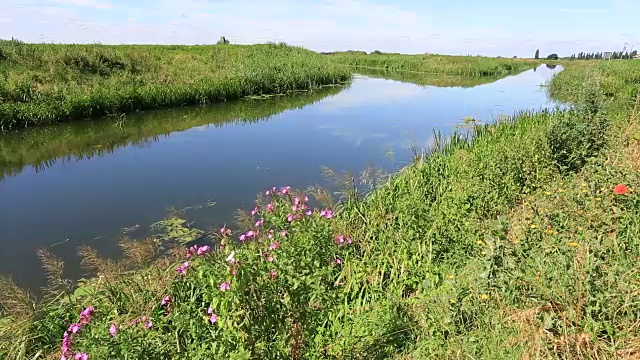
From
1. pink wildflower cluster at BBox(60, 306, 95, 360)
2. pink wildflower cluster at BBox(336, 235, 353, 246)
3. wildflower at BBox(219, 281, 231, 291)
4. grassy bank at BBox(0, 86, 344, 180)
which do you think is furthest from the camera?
grassy bank at BBox(0, 86, 344, 180)

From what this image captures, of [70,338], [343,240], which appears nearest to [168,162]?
[343,240]

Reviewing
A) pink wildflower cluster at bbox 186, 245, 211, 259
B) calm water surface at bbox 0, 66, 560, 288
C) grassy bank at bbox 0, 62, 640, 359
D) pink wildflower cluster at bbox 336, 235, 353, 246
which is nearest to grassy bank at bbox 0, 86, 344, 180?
calm water surface at bbox 0, 66, 560, 288

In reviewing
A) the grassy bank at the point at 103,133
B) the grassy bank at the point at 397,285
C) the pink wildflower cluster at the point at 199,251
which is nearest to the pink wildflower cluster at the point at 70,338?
the grassy bank at the point at 397,285

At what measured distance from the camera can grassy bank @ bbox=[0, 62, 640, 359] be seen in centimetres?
254

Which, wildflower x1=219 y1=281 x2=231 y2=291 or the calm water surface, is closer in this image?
wildflower x1=219 y1=281 x2=231 y2=291

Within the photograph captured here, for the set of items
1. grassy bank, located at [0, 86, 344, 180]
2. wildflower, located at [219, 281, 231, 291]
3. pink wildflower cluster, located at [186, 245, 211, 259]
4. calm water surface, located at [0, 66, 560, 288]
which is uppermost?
wildflower, located at [219, 281, 231, 291]

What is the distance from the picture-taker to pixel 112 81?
1688cm

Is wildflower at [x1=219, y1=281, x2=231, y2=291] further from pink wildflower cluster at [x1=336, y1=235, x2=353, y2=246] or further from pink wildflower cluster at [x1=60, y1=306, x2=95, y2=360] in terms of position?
pink wildflower cluster at [x1=336, y1=235, x2=353, y2=246]

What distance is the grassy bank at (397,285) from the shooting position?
2.54 m

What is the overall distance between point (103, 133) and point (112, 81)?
5394 mm

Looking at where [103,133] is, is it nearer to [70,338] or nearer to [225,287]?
[70,338]

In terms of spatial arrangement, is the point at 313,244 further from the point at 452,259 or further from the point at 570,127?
the point at 570,127

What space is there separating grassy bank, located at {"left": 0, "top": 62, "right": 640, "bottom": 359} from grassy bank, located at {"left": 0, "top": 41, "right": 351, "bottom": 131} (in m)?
9.61

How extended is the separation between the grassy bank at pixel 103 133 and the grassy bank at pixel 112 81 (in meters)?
0.50
